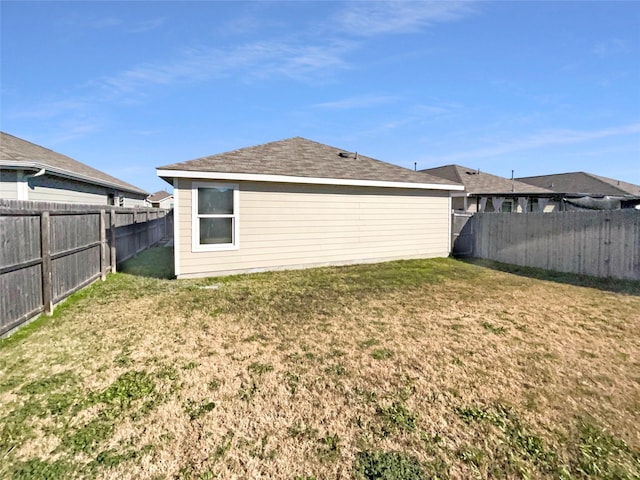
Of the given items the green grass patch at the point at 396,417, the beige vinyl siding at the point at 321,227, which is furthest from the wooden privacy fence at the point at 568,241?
the green grass patch at the point at 396,417

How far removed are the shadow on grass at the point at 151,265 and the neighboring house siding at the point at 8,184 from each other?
11.6 feet

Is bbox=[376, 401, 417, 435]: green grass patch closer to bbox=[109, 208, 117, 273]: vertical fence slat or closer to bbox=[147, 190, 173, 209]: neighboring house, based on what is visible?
bbox=[109, 208, 117, 273]: vertical fence slat

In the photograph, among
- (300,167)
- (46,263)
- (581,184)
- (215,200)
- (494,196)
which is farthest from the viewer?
(581,184)

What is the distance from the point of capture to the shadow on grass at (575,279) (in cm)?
723

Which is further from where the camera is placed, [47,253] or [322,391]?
[47,253]

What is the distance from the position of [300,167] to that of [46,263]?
629cm

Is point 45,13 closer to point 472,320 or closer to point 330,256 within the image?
point 330,256

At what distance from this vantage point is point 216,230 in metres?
8.20

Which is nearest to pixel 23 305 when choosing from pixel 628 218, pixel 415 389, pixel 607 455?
pixel 415 389

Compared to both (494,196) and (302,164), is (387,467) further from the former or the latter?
(494,196)

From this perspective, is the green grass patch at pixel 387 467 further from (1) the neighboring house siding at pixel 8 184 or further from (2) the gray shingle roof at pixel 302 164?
(1) the neighboring house siding at pixel 8 184

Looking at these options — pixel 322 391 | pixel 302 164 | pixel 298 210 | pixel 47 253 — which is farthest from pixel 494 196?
pixel 47 253

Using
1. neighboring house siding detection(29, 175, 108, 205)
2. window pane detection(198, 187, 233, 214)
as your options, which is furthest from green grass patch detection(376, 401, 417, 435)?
neighboring house siding detection(29, 175, 108, 205)

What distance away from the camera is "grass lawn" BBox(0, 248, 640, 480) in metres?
2.13
